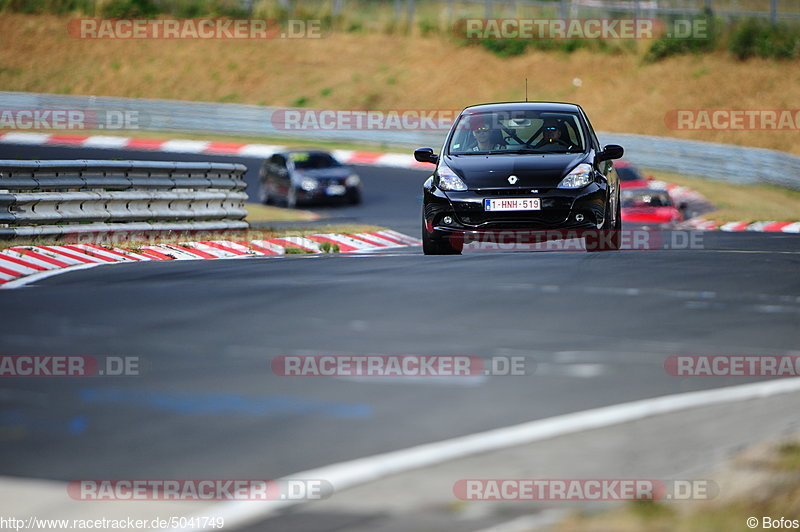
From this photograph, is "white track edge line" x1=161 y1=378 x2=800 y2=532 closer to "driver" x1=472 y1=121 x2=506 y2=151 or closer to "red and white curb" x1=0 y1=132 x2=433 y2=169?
"driver" x1=472 y1=121 x2=506 y2=151

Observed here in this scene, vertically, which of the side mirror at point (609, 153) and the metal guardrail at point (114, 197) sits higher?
the side mirror at point (609, 153)

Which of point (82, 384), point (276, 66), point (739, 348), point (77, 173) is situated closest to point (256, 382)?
point (82, 384)

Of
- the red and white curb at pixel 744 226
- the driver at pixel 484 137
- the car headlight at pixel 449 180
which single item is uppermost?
the driver at pixel 484 137

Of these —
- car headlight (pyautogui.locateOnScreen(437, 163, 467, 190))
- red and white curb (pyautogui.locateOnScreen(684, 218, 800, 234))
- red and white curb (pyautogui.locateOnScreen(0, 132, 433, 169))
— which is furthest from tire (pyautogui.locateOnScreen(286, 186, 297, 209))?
car headlight (pyautogui.locateOnScreen(437, 163, 467, 190))

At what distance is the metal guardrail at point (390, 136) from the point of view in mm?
32125

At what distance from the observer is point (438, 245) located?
1360 centimetres

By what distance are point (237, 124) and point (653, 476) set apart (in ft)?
123

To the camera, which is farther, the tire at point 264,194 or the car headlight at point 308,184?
the tire at point 264,194

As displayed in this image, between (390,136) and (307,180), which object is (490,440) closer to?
(307,180)

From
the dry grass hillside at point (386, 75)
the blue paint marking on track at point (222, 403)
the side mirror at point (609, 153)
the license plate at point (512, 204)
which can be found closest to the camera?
the blue paint marking on track at point (222, 403)

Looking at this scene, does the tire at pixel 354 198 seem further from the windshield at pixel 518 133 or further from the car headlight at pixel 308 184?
the windshield at pixel 518 133

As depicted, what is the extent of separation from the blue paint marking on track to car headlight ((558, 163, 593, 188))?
6.78m

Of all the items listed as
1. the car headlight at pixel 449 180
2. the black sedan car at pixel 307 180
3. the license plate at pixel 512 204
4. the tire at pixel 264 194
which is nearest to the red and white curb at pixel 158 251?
the car headlight at pixel 449 180

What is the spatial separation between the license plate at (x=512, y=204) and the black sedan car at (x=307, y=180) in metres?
16.0
